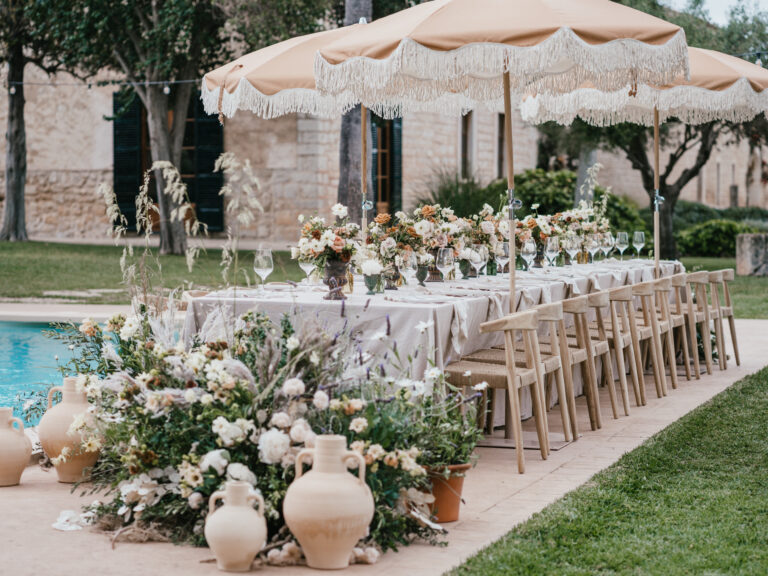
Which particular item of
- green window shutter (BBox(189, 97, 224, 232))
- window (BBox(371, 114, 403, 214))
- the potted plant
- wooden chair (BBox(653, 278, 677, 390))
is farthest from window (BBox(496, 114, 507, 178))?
the potted plant

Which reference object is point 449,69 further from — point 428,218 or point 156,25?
point 156,25

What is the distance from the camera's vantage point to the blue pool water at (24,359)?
8906 mm

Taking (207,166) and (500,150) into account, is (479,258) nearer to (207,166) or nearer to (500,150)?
(207,166)

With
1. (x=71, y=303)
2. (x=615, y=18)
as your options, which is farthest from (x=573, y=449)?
(x=71, y=303)

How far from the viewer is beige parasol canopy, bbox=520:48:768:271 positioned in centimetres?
802

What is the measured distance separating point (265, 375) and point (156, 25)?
15.5 meters

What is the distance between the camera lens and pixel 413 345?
5590 mm

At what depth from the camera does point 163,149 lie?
19656 mm

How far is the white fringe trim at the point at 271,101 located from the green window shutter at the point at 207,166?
14060 millimetres

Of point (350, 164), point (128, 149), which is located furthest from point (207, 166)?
point (350, 164)

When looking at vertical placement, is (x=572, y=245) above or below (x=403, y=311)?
above

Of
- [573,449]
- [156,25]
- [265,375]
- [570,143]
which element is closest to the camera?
[265,375]

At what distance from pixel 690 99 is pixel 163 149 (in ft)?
41.8

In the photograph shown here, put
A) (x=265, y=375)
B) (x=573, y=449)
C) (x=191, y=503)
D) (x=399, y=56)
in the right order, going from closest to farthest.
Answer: (x=191, y=503) < (x=265, y=375) < (x=399, y=56) < (x=573, y=449)
